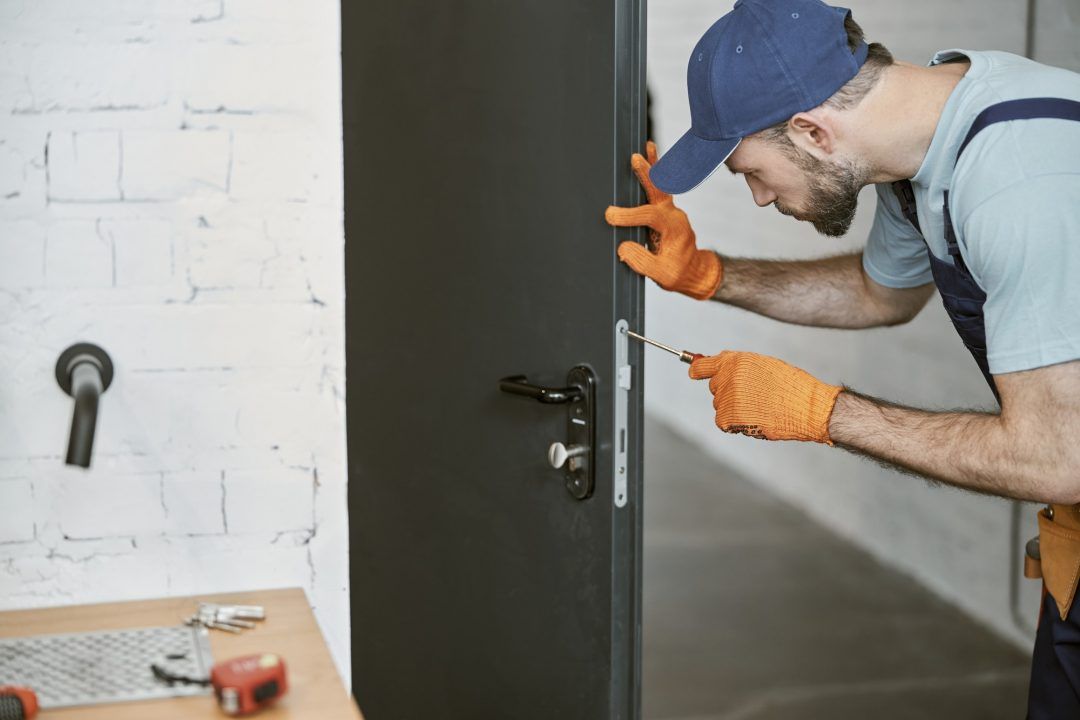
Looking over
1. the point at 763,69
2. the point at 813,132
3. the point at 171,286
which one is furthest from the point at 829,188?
the point at 171,286

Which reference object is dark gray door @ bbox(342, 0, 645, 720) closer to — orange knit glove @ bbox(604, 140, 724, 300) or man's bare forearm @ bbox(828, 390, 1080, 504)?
orange knit glove @ bbox(604, 140, 724, 300)

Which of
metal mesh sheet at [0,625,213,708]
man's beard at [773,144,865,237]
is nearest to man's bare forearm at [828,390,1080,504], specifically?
man's beard at [773,144,865,237]

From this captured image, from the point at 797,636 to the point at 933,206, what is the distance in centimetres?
219

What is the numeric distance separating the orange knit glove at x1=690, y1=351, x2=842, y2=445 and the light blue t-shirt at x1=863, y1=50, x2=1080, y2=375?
0.73 ft

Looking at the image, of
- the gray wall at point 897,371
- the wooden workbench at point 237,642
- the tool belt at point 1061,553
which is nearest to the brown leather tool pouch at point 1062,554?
the tool belt at point 1061,553

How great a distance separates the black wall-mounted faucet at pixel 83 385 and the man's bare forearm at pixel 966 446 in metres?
0.85

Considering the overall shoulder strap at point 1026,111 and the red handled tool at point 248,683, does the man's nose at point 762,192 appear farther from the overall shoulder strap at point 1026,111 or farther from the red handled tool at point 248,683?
the red handled tool at point 248,683

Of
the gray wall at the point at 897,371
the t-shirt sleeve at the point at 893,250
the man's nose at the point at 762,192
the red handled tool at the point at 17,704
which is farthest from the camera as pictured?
the gray wall at the point at 897,371

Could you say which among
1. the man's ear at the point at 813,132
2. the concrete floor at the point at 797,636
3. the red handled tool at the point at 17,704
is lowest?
the concrete floor at the point at 797,636

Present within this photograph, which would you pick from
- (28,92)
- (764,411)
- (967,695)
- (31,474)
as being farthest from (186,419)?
(967,695)

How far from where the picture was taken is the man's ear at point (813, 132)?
4.54ft

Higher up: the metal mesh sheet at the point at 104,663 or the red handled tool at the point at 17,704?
the red handled tool at the point at 17,704

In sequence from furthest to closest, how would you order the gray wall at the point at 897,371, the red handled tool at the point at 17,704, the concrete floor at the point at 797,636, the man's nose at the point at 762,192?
the gray wall at the point at 897,371 → the concrete floor at the point at 797,636 → the man's nose at the point at 762,192 → the red handled tool at the point at 17,704

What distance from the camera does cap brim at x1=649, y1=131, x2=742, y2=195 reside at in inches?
53.9
